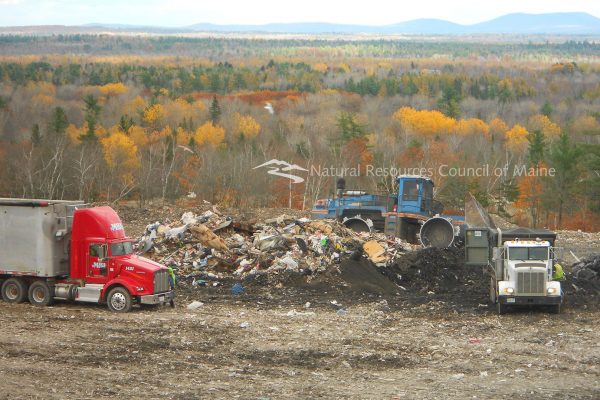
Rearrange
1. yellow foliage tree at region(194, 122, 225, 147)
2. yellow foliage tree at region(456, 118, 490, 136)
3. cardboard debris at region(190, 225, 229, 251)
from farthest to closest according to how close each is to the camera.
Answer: yellow foliage tree at region(456, 118, 490, 136) → yellow foliage tree at region(194, 122, 225, 147) → cardboard debris at region(190, 225, 229, 251)

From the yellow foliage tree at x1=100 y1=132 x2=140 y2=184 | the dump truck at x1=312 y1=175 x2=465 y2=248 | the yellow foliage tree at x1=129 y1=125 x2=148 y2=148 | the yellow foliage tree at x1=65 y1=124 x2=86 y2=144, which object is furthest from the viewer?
the yellow foliage tree at x1=129 y1=125 x2=148 y2=148

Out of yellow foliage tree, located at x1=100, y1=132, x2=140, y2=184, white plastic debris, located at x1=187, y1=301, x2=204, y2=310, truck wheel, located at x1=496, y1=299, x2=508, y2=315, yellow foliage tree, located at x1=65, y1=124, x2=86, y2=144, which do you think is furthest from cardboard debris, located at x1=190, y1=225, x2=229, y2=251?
yellow foliage tree, located at x1=65, y1=124, x2=86, y2=144

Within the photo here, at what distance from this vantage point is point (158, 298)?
20953mm

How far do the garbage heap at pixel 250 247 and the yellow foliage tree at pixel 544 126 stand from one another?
76.4 meters

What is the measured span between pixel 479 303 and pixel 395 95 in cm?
13500

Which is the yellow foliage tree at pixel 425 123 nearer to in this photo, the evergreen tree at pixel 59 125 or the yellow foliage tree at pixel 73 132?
the yellow foliage tree at pixel 73 132

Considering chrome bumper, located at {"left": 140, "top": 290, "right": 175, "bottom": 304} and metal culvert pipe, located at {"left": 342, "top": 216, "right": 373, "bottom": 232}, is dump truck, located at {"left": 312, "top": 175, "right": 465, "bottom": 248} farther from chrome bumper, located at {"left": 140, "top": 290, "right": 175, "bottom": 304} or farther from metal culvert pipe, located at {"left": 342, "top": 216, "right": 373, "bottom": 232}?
chrome bumper, located at {"left": 140, "top": 290, "right": 175, "bottom": 304}

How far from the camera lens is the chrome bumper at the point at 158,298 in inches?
816

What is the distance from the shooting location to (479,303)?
906 inches

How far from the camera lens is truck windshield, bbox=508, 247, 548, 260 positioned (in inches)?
845

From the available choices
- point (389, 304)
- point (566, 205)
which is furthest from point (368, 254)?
point (566, 205)

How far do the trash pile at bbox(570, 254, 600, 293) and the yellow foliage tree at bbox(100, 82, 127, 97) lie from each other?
11904 cm

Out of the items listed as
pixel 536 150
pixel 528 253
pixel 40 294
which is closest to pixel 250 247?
pixel 40 294

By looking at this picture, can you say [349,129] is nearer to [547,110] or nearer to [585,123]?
[585,123]
